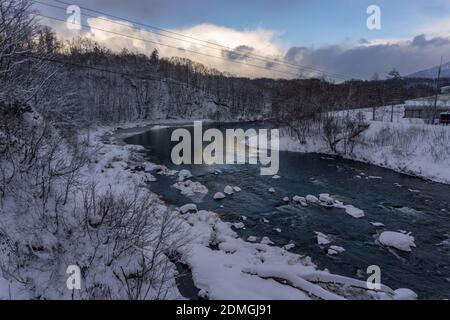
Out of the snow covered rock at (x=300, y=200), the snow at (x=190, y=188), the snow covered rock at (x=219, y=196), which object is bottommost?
the snow covered rock at (x=300, y=200)

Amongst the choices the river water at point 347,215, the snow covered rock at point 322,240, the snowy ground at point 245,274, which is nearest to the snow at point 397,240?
the snowy ground at point 245,274

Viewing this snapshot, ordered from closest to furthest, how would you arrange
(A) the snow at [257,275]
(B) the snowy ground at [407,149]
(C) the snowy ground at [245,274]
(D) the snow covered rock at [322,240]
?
(C) the snowy ground at [245,274]
(A) the snow at [257,275]
(D) the snow covered rock at [322,240]
(B) the snowy ground at [407,149]

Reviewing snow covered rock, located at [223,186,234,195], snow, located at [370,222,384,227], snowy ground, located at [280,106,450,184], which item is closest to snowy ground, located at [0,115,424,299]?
snow, located at [370,222,384,227]

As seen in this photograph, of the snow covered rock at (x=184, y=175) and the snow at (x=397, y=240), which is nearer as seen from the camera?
the snow at (x=397, y=240)

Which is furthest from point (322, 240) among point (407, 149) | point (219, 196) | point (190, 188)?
point (407, 149)

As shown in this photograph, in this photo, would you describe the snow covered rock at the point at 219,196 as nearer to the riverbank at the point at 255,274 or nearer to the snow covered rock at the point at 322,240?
the riverbank at the point at 255,274

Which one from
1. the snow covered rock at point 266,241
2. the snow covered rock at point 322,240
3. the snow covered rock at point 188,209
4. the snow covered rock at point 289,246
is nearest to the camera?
the snow covered rock at point 289,246

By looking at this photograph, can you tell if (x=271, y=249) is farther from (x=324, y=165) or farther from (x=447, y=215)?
(x=324, y=165)

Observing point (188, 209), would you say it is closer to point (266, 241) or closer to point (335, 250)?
point (266, 241)
